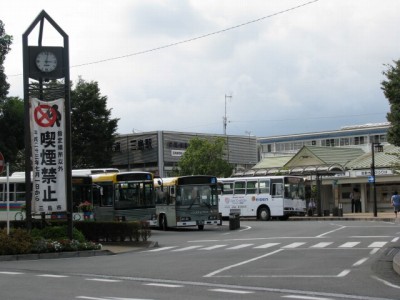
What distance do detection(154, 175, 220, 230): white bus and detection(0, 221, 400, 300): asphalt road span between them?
32.0 feet

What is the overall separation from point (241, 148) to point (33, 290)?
67.2 metres

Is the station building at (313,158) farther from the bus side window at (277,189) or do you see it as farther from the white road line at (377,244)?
the white road line at (377,244)

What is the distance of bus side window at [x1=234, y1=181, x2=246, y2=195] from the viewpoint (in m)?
43.1

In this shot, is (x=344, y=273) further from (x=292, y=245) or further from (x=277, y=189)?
(x=277, y=189)

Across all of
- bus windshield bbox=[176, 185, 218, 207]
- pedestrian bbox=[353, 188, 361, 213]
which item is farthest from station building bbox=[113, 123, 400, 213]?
bus windshield bbox=[176, 185, 218, 207]

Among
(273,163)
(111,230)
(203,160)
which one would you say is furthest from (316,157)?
(111,230)

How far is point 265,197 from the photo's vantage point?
1652 inches

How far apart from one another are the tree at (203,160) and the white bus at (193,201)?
27.3m

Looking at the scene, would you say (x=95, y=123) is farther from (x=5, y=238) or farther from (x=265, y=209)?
(x=5, y=238)

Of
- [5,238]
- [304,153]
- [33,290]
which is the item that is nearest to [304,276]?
[33,290]

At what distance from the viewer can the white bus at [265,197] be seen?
4134cm

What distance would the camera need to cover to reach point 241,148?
77.8 metres

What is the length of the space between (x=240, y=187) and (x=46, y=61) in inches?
973

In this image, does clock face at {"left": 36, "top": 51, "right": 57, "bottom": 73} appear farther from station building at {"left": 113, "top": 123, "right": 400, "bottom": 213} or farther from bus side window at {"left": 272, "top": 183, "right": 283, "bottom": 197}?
station building at {"left": 113, "top": 123, "right": 400, "bottom": 213}
